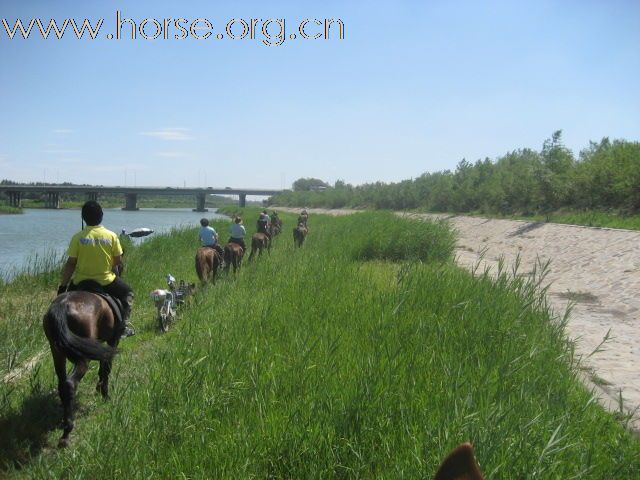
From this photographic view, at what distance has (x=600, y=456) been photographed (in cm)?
374

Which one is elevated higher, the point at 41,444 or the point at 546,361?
A: the point at 546,361

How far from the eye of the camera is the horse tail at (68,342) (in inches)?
189

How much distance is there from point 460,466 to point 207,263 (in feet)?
35.7

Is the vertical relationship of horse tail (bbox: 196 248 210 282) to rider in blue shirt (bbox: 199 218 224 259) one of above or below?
below

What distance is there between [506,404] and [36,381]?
5.04 meters

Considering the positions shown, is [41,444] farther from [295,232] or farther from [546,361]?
[295,232]

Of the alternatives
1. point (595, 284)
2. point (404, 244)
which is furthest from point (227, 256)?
point (595, 284)

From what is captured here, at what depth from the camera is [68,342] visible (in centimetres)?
479

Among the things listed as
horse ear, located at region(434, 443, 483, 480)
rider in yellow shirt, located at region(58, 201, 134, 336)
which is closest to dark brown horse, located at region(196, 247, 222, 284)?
rider in yellow shirt, located at region(58, 201, 134, 336)

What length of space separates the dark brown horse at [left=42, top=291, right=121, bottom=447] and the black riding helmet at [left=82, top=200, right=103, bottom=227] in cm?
91

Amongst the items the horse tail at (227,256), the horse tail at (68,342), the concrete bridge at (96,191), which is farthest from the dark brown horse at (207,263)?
the concrete bridge at (96,191)

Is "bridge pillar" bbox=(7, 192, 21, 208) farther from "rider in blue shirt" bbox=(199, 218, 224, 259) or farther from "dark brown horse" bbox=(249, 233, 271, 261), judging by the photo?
"rider in blue shirt" bbox=(199, 218, 224, 259)

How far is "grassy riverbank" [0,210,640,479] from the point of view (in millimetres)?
3533

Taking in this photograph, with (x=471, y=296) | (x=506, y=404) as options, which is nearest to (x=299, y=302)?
(x=471, y=296)
